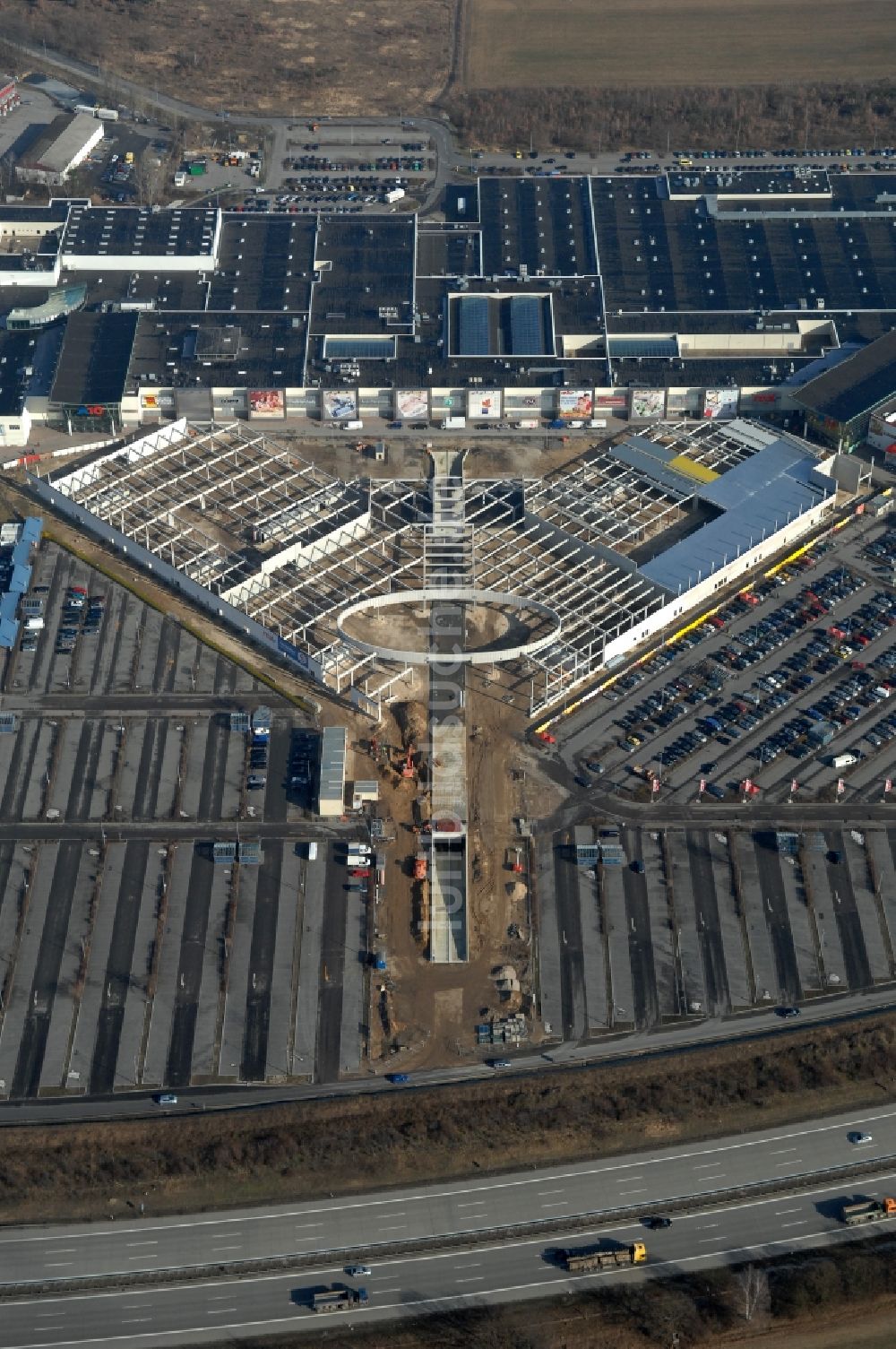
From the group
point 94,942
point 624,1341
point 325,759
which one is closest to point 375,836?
point 325,759

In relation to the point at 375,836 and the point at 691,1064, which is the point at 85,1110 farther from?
the point at 691,1064

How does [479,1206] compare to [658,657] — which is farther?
[658,657]

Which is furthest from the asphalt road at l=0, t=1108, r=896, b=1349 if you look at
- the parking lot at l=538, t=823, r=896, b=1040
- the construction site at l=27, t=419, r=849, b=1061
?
the construction site at l=27, t=419, r=849, b=1061

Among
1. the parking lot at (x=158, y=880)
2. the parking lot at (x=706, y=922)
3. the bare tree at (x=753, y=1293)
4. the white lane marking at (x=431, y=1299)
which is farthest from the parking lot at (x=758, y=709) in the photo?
the bare tree at (x=753, y=1293)

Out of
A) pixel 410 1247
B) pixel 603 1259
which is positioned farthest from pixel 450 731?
pixel 603 1259

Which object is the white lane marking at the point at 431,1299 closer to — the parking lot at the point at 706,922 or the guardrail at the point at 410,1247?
the guardrail at the point at 410,1247

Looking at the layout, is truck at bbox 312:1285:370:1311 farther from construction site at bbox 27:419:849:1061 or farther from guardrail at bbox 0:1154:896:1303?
construction site at bbox 27:419:849:1061
